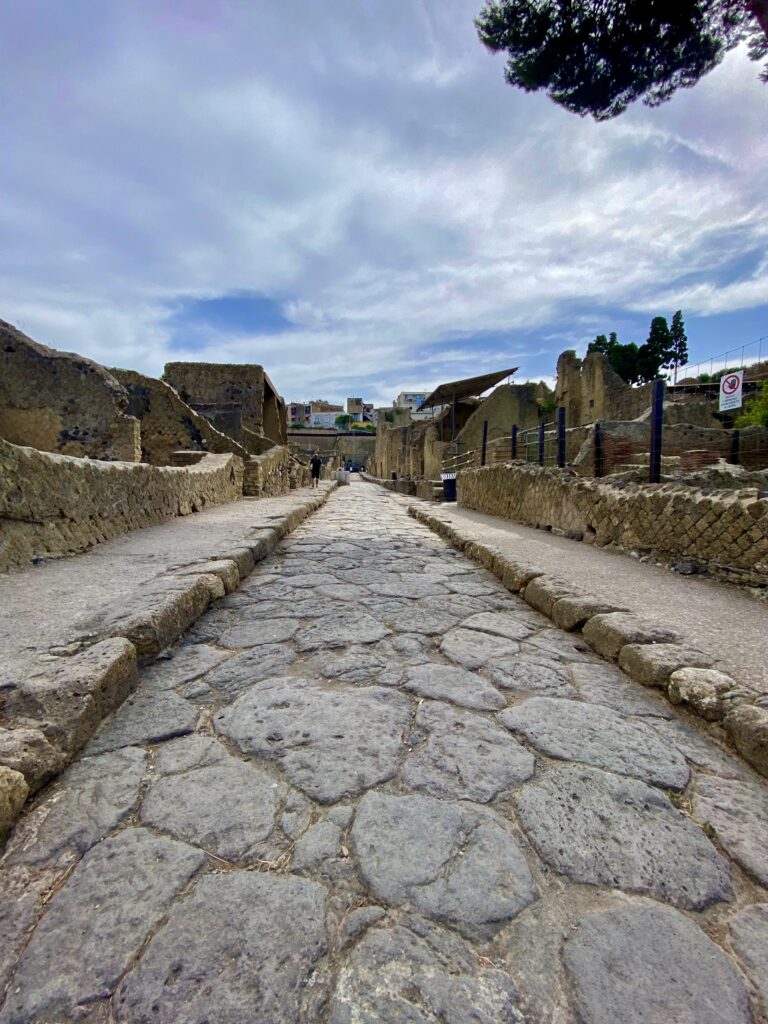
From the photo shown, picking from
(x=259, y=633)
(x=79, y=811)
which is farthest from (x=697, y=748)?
(x=259, y=633)

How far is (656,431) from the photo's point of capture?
5.04 meters

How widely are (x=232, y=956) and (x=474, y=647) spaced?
1775mm

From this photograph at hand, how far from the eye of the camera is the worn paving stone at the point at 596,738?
151 cm

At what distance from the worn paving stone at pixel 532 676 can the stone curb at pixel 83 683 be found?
1.60 m

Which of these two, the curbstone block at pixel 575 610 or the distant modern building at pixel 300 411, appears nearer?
the curbstone block at pixel 575 610

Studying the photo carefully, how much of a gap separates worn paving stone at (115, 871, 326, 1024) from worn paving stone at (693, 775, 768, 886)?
1.06 metres

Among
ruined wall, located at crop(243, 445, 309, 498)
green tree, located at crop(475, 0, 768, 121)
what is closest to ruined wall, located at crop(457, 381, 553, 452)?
ruined wall, located at crop(243, 445, 309, 498)

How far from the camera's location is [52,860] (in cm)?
112

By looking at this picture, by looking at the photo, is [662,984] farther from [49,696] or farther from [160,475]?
[160,475]

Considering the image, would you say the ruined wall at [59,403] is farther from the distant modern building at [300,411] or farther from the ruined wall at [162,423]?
the distant modern building at [300,411]

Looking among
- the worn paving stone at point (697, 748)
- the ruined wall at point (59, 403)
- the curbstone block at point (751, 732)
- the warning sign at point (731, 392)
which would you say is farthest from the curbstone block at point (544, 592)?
the ruined wall at point (59, 403)

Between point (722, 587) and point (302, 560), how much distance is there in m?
3.51

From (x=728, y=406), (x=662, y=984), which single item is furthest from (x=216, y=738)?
(x=728, y=406)

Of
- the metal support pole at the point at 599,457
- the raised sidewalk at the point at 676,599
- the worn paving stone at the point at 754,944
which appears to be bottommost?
the worn paving stone at the point at 754,944
